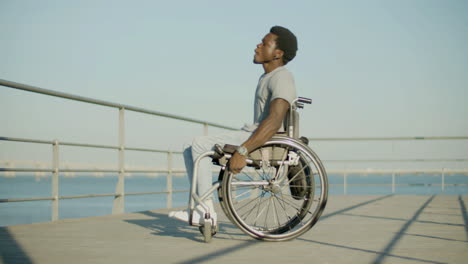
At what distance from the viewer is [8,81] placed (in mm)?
3480

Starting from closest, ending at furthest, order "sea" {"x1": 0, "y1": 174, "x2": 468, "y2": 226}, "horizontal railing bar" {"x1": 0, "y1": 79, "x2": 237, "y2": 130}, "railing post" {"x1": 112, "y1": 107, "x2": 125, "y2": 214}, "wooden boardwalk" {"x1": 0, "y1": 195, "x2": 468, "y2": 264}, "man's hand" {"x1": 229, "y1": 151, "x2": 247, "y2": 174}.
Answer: "wooden boardwalk" {"x1": 0, "y1": 195, "x2": 468, "y2": 264} → "man's hand" {"x1": 229, "y1": 151, "x2": 247, "y2": 174} → "horizontal railing bar" {"x1": 0, "y1": 79, "x2": 237, "y2": 130} → "railing post" {"x1": 112, "y1": 107, "x2": 125, "y2": 214} → "sea" {"x1": 0, "y1": 174, "x2": 468, "y2": 226}

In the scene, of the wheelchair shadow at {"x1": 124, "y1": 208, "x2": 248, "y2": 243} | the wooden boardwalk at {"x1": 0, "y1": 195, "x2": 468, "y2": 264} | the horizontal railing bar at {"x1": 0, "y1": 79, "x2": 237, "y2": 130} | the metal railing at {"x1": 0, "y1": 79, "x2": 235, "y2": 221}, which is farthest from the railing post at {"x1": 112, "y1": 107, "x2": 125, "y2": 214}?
the wooden boardwalk at {"x1": 0, "y1": 195, "x2": 468, "y2": 264}

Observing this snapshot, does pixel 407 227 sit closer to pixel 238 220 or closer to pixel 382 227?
pixel 382 227

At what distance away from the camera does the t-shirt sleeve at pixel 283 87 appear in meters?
2.85

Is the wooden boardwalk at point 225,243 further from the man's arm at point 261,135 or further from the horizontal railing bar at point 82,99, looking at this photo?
the horizontal railing bar at point 82,99

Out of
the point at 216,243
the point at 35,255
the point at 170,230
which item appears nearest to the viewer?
the point at 35,255

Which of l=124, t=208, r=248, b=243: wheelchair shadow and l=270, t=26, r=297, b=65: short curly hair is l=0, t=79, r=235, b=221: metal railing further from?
l=270, t=26, r=297, b=65: short curly hair

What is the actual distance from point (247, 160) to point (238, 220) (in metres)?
0.26

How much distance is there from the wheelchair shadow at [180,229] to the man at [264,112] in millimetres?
237

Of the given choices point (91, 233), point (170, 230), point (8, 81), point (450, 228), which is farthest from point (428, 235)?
point (8, 81)

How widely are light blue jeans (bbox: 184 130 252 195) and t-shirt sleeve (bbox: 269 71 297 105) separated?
22 centimetres

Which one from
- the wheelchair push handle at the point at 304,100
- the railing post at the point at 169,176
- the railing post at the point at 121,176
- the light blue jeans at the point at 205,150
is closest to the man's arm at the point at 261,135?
the light blue jeans at the point at 205,150

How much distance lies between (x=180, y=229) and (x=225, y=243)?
2.31ft

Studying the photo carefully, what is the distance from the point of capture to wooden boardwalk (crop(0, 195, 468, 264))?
7.43ft
